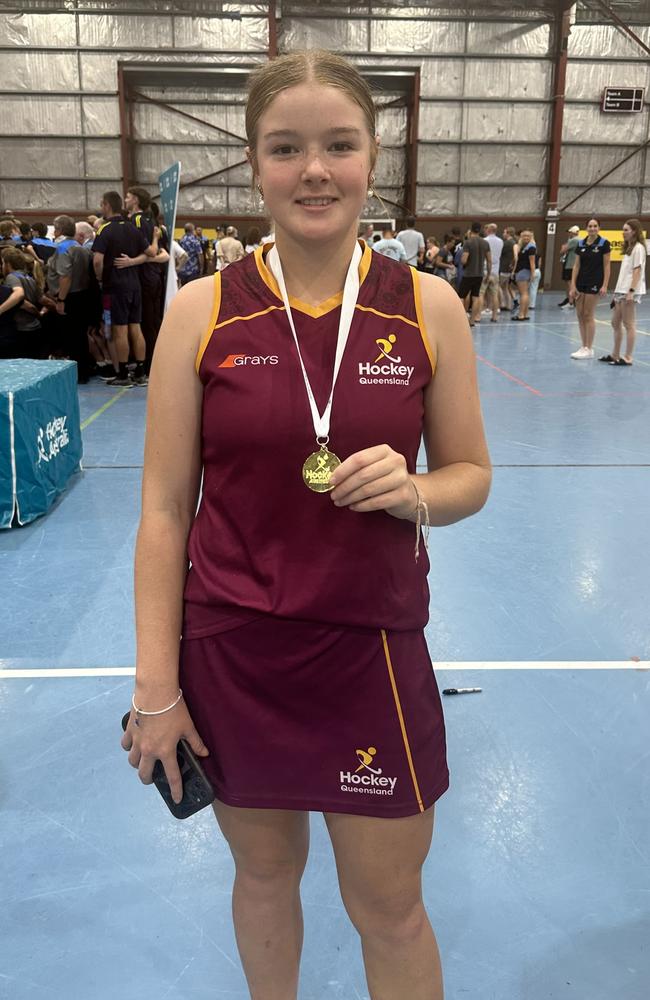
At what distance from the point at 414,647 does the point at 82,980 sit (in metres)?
1.15

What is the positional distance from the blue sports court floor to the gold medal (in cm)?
120

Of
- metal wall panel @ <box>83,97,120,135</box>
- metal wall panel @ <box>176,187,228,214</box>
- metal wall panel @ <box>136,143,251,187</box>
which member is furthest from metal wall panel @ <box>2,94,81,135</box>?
metal wall panel @ <box>176,187,228,214</box>

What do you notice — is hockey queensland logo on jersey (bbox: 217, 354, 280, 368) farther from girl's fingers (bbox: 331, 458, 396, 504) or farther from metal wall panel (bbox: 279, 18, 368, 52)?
metal wall panel (bbox: 279, 18, 368, 52)

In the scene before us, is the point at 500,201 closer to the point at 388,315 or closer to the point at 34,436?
the point at 34,436

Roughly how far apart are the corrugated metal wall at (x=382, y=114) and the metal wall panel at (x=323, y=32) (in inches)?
1.2

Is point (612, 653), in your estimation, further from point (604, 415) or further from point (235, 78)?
point (235, 78)

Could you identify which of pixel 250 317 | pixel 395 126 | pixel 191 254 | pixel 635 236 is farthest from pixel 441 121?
pixel 250 317

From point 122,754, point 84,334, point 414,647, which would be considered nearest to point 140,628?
point 414,647

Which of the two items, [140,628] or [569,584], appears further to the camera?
[569,584]

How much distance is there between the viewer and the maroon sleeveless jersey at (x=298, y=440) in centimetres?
105

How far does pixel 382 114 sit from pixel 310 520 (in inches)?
704

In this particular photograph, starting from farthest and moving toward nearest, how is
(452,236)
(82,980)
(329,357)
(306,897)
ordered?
1. (452,236)
2. (306,897)
3. (82,980)
4. (329,357)

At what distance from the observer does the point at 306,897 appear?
6.16ft

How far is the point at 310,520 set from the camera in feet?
3.51
